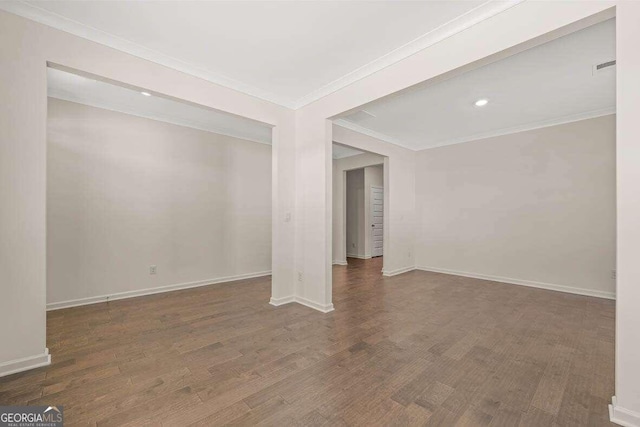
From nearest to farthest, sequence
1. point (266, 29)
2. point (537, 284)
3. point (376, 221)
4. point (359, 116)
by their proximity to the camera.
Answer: point (266, 29)
point (359, 116)
point (537, 284)
point (376, 221)

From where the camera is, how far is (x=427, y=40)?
2.48 meters

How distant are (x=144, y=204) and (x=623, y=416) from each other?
532cm

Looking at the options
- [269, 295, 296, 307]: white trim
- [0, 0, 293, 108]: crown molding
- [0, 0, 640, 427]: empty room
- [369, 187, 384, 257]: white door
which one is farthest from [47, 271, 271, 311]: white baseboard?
[369, 187, 384, 257]: white door

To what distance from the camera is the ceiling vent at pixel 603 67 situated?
287cm

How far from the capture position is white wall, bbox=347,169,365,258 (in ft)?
27.0

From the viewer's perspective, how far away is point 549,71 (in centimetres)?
306

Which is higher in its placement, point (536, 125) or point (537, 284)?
point (536, 125)

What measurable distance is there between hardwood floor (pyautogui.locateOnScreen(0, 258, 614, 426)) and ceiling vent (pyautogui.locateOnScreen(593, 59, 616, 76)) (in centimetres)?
279

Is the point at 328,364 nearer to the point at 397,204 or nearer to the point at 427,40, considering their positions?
the point at 427,40

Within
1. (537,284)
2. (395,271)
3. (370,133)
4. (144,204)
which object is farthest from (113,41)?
(537,284)

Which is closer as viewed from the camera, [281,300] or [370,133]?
[281,300]

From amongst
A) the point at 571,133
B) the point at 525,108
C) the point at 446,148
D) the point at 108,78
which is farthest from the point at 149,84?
the point at 571,133

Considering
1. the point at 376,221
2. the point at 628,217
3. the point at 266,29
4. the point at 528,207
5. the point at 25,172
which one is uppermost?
the point at 266,29

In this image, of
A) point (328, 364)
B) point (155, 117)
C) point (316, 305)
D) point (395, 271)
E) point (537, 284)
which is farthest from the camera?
point (395, 271)
